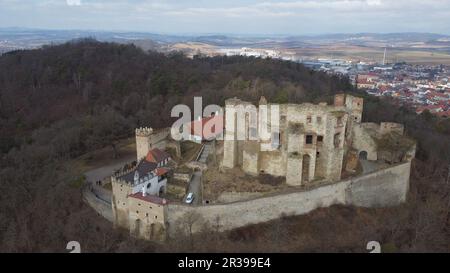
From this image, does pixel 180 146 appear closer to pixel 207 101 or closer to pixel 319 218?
pixel 319 218

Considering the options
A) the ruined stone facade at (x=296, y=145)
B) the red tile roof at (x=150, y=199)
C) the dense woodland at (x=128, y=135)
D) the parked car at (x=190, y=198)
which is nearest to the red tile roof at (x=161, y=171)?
the parked car at (x=190, y=198)

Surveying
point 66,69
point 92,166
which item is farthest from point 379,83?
point 92,166

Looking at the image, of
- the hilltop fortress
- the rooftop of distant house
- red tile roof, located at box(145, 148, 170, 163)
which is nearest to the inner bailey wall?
the hilltop fortress

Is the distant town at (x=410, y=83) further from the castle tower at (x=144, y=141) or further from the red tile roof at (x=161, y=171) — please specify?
the red tile roof at (x=161, y=171)

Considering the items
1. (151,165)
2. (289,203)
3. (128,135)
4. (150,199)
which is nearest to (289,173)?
(289,203)

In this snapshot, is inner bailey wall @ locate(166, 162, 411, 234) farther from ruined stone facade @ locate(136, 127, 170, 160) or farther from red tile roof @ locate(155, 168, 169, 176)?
ruined stone facade @ locate(136, 127, 170, 160)
